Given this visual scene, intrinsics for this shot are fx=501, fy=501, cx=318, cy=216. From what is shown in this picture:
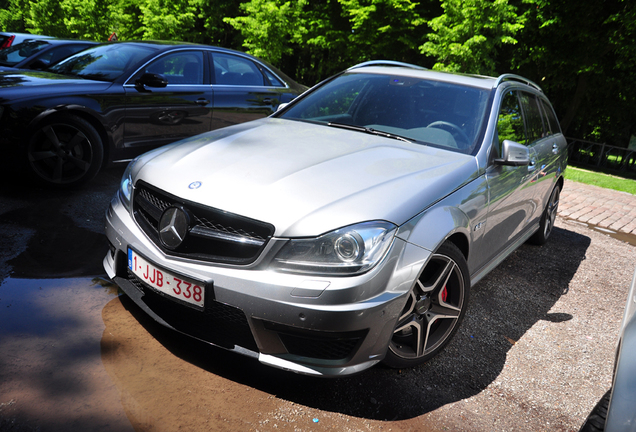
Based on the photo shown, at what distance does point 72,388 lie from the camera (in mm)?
2271

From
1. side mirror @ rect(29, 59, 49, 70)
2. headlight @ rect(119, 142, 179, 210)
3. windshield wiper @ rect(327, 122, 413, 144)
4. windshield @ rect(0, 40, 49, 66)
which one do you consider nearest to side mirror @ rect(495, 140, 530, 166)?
windshield wiper @ rect(327, 122, 413, 144)

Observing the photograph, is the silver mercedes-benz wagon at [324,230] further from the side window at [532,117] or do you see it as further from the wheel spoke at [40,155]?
the wheel spoke at [40,155]

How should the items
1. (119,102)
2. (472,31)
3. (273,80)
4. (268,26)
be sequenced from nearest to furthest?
(119,102)
(273,80)
(472,31)
(268,26)

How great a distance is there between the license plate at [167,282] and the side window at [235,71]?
409 centimetres

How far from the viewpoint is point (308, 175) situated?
2537 mm

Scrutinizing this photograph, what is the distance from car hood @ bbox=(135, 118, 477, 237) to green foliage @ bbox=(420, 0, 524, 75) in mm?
12318

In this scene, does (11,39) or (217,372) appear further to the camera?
(11,39)

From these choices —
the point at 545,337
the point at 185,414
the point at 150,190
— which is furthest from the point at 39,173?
the point at 545,337

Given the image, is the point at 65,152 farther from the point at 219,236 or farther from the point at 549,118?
the point at 549,118

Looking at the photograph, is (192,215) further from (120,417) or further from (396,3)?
(396,3)

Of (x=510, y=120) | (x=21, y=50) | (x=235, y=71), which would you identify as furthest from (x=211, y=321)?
(x=21, y=50)

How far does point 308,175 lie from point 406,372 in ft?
4.07

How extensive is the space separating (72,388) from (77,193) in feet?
10.1

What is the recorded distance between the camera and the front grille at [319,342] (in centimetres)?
218
